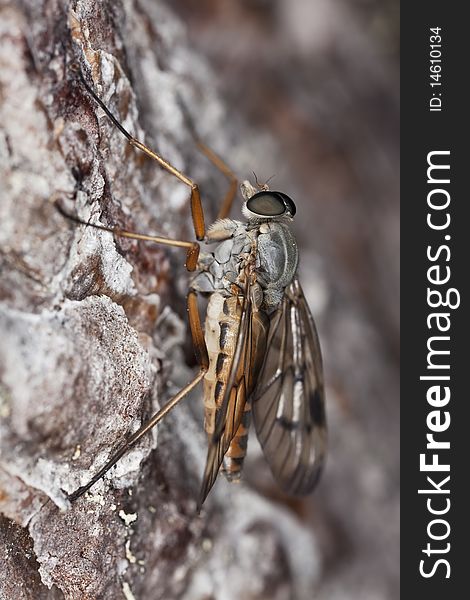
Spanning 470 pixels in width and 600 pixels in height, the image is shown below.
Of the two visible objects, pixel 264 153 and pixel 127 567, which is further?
pixel 264 153

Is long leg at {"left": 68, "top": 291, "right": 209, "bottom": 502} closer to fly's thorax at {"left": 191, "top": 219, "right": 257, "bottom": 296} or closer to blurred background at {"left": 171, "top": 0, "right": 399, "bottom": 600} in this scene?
fly's thorax at {"left": 191, "top": 219, "right": 257, "bottom": 296}

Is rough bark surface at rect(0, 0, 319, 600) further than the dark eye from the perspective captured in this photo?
No

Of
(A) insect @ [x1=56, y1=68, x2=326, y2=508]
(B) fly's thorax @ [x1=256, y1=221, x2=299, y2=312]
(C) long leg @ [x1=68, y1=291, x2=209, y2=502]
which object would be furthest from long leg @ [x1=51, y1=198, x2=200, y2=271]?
(B) fly's thorax @ [x1=256, y1=221, x2=299, y2=312]

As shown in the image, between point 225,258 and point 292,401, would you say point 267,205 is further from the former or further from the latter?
point 292,401

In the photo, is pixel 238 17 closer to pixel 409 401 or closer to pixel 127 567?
pixel 409 401

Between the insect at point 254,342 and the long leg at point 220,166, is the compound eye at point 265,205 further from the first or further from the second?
the long leg at point 220,166

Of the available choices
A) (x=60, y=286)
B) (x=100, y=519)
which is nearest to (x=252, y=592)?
(x=100, y=519)
